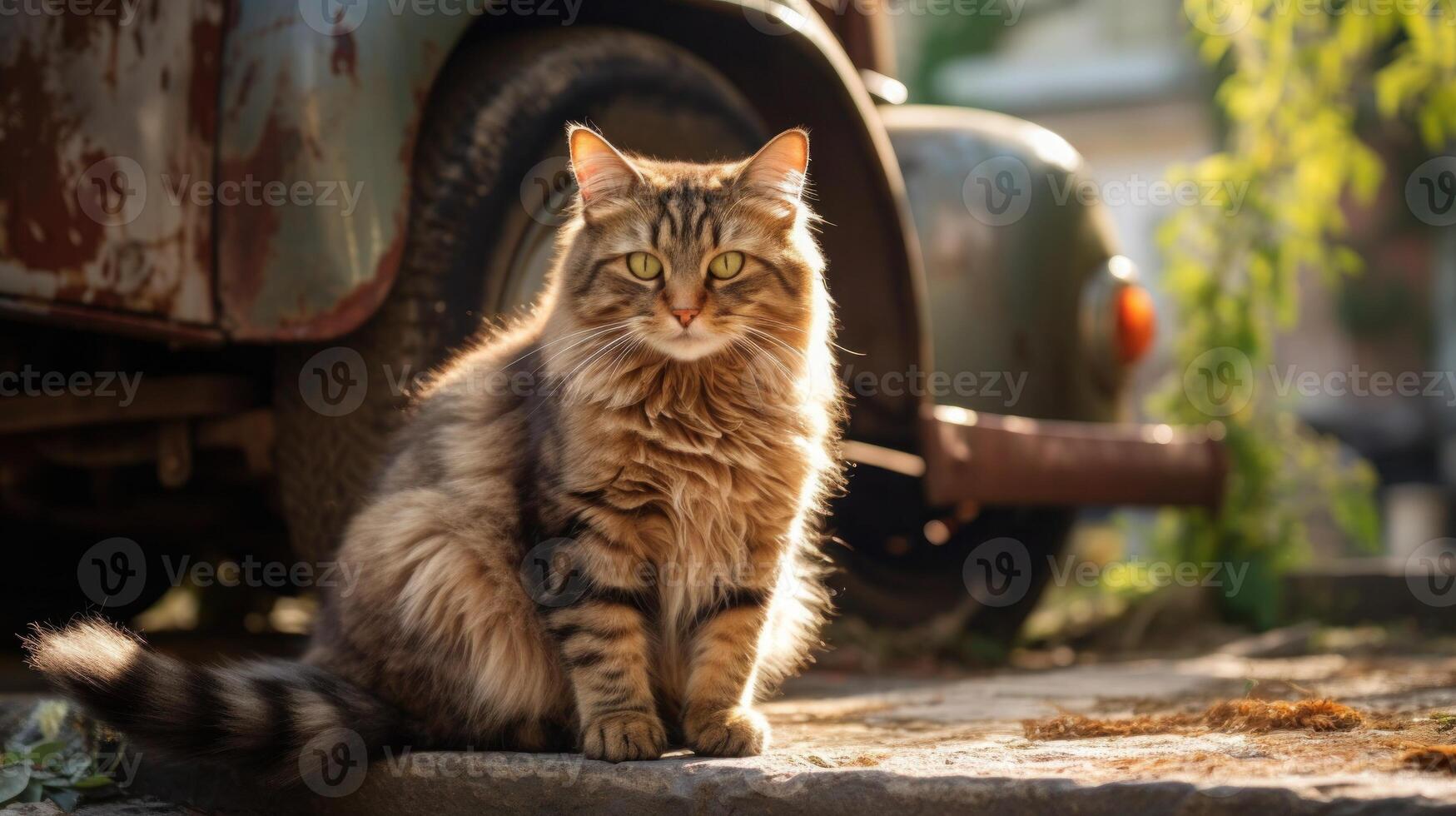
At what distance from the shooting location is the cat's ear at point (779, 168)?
2404 millimetres

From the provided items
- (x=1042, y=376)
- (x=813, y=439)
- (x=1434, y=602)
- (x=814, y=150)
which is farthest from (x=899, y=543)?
(x=1434, y=602)

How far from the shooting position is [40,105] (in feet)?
7.03

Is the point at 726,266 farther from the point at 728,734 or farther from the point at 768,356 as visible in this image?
the point at 728,734

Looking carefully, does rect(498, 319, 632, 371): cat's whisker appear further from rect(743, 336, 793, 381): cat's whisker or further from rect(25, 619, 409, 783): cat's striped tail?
rect(25, 619, 409, 783): cat's striped tail

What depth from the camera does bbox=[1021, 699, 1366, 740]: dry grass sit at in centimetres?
204

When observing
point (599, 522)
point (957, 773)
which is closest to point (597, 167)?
point (599, 522)

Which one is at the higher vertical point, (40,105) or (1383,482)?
(40,105)

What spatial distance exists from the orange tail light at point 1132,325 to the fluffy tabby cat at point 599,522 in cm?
193

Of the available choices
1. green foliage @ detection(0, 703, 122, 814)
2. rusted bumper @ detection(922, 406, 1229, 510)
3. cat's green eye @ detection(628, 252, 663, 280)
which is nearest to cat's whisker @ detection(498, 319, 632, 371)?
cat's green eye @ detection(628, 252, 663, 280)

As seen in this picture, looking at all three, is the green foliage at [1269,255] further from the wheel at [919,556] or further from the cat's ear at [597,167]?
the cat's ear at [597,167]

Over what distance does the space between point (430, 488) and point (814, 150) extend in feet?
4.85

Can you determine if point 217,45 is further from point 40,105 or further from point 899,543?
point 899,543

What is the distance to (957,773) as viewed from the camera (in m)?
1.64

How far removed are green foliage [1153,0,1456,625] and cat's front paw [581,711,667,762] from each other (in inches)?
138
